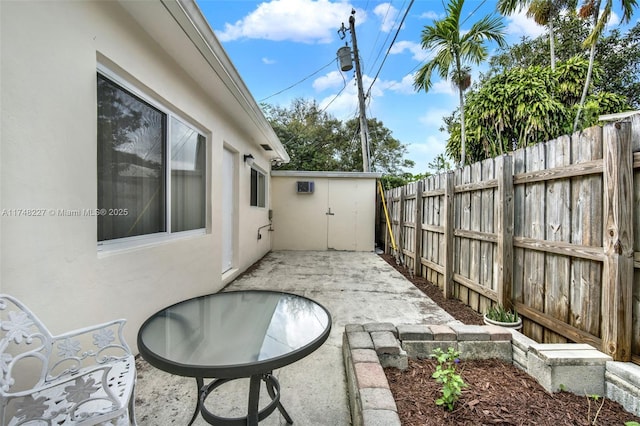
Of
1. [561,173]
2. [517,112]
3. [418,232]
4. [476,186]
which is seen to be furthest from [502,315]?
[517,112]

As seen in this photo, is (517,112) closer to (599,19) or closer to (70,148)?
(599,19)

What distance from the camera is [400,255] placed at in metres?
6.38

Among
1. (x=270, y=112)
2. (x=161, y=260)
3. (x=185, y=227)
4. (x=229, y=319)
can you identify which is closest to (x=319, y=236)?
(x=185, y=227)

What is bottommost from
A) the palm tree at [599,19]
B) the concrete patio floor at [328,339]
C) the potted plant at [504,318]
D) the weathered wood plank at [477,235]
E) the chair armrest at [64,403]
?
the concrete patio floor at [328,339]

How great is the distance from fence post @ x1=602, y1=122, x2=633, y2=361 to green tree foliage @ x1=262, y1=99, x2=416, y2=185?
1189 centimetres

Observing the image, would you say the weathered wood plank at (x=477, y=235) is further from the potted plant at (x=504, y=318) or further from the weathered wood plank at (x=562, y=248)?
the potted plant at (x=504, y=318)

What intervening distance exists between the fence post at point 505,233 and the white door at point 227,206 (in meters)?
3.70

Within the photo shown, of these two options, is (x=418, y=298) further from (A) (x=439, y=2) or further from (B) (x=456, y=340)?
(A) (x=439, y=2)

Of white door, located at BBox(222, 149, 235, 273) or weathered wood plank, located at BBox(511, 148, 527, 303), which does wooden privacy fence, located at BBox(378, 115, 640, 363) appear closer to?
weathered wood plank, located at BBox(511, 148, 527, 303)

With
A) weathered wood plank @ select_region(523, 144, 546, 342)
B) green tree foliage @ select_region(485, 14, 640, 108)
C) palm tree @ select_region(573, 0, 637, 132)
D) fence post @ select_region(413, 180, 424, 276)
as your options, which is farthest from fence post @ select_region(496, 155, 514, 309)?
green tree foliage @ select_region(485, 14, 640, 108)

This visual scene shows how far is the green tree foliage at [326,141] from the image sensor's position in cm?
1355

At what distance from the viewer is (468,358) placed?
198 cm

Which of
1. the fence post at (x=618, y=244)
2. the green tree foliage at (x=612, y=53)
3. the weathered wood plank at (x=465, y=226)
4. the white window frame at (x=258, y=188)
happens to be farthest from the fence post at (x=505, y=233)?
the green tree foliage at (x=612, y=53)

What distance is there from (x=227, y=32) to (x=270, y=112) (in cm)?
594
